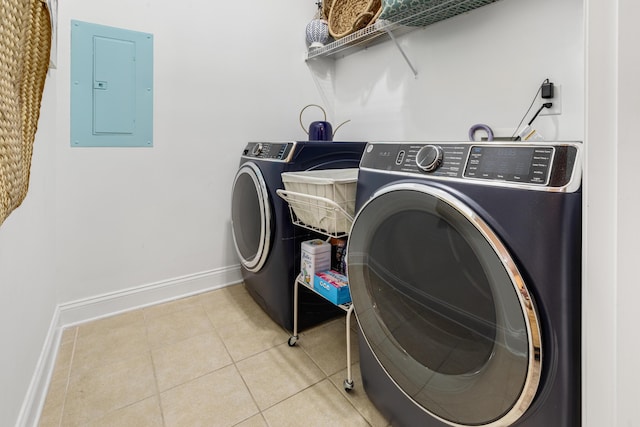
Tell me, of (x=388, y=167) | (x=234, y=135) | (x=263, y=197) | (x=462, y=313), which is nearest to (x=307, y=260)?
(x=263, y=197)

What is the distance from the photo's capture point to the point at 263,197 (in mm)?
1609

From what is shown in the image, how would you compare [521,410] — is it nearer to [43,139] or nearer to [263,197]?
[263,197]

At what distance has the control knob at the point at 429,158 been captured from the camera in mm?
827

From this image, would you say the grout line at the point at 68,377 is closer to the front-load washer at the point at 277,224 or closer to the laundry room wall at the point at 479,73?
the front-load washer at the point at 277,224

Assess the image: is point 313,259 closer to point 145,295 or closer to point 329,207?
point 329,207

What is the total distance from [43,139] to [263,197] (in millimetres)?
972

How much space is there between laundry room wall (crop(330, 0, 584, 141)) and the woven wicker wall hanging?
5.37ft

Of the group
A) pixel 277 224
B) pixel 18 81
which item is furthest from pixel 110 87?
pixel 18 81

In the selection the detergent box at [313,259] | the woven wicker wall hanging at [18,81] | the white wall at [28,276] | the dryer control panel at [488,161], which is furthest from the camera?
the detergent box at [313,259]

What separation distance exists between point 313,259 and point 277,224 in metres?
0.26

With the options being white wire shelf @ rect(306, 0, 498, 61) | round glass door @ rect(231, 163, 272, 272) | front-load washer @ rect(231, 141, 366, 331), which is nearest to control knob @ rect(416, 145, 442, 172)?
front-load washer @ rect(231, 141, 366, 331)

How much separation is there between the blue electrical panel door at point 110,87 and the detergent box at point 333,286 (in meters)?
1.30

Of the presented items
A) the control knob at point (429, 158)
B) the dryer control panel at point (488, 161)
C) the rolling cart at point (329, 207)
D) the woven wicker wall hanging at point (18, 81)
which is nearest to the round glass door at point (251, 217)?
the rolling cart at point (329, 207)

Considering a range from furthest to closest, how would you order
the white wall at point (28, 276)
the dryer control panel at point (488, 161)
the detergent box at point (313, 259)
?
the detergent box at point (313, 259)
the white wall at point (28, 276)
the dryer control panel at point (488, 161)
